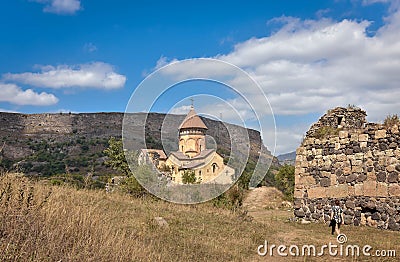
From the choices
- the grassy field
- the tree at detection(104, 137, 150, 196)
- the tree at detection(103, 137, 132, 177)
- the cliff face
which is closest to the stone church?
the tree at detection(104, 137, 150, 196)

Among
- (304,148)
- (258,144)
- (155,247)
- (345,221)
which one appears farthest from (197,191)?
(155,247)

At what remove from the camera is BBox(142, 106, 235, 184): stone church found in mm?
17609

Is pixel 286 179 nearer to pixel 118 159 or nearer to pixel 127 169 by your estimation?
pixel 127 169

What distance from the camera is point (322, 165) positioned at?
13.2 meters

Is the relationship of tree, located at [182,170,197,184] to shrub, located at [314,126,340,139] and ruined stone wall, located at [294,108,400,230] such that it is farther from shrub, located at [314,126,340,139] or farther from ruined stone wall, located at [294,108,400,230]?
shrub, located at [314,126,340,139]

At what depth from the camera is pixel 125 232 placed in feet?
24.0

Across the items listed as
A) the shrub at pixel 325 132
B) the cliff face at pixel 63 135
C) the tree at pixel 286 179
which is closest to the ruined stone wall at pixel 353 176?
the shrub at pixel 325 132

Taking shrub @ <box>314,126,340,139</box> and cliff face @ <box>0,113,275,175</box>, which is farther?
cliff face @ <box>0,113,275,175</box>

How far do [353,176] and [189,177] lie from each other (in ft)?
29.9

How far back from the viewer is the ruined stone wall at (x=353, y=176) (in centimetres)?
1114

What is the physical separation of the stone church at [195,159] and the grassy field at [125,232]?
17.0 feet

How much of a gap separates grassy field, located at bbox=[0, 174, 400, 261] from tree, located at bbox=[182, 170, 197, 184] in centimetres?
618

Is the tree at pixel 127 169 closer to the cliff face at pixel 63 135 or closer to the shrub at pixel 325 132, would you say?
the shrub at pixel 325 132

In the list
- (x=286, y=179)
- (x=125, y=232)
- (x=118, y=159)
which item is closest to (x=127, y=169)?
(x=118, y=159)
